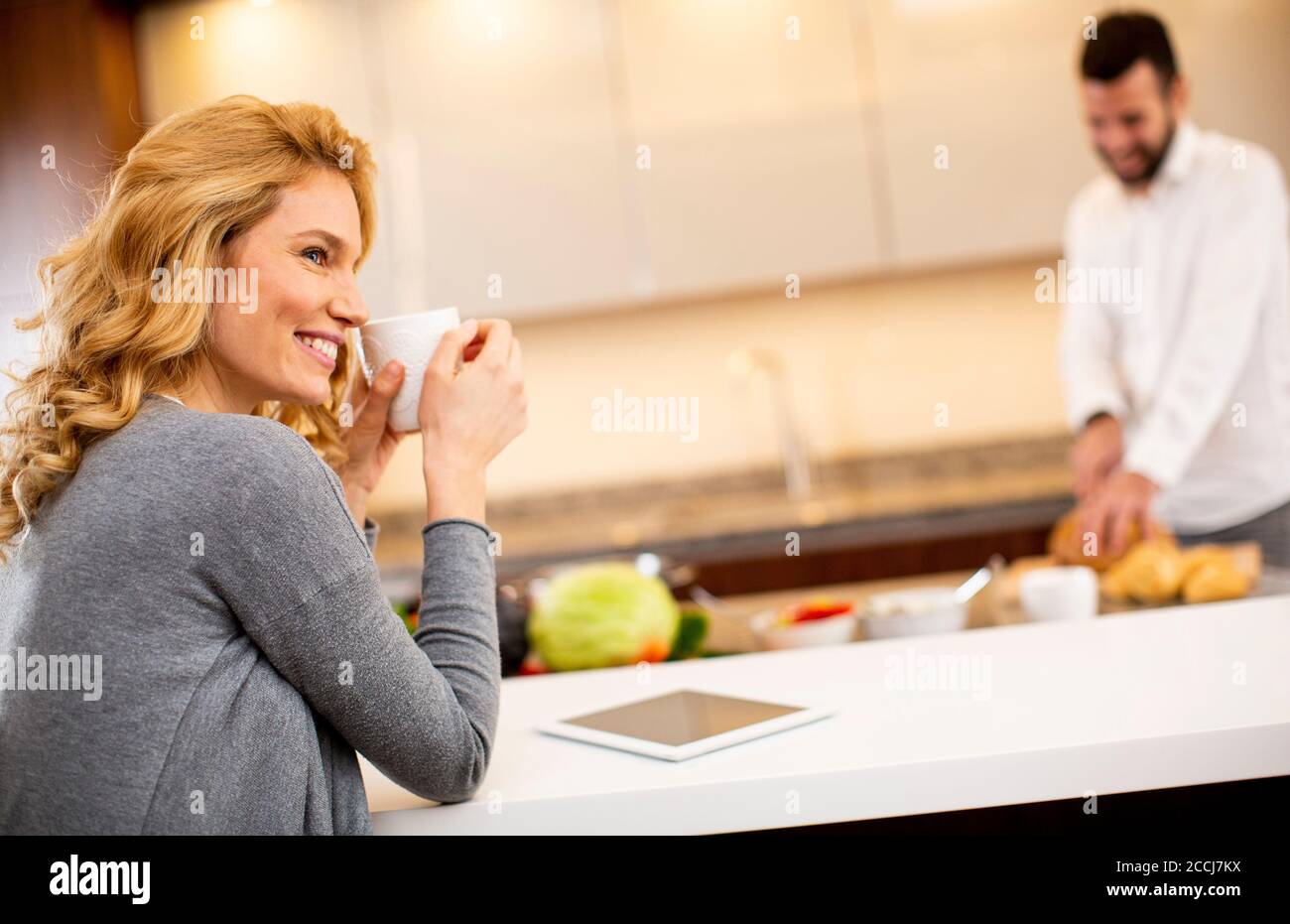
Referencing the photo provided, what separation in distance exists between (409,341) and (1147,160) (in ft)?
6.97

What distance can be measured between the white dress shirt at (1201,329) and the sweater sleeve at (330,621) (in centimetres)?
187

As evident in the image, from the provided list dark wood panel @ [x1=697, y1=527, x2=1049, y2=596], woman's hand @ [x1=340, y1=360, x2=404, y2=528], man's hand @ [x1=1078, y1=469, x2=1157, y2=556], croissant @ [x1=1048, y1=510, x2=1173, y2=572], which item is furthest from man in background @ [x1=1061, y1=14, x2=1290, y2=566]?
woman's hand @ [x1=340, y1=360, x2=404, y2=528]

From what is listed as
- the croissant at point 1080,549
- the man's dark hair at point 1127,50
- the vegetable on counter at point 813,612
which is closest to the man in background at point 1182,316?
the man's dark hair at point 1127,50

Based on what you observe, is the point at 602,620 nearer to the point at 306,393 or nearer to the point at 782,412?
the point at 306,393

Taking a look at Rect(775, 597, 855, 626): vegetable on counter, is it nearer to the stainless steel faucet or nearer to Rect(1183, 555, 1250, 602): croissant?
Rect(1183, 555, 1250, 602): croissant

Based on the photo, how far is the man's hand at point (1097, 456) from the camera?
8.35 feet

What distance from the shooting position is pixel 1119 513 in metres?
2.02

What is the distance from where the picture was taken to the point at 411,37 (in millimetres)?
3633

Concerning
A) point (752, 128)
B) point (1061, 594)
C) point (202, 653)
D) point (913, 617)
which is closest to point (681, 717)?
point (202, 653)

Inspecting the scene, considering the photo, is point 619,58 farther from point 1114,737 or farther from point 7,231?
point 1114,737

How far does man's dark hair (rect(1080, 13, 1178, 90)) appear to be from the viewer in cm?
248

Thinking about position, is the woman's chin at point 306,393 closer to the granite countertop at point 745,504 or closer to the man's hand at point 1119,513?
the man's hand at point 1119,513

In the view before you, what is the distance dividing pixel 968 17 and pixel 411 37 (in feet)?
5.56

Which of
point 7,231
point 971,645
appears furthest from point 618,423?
point 971,645
